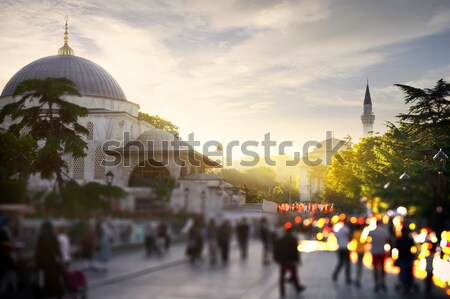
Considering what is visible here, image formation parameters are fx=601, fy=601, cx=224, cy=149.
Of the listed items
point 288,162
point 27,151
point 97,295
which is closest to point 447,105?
point 27,151

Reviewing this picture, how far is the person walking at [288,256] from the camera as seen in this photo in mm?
4125

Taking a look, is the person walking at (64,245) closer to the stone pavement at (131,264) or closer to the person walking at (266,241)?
the stone pavement at (131,264)

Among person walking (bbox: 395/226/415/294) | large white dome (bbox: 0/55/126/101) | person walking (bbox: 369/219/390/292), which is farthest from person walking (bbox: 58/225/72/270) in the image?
large white dome (bbox: 0/55/126/101)

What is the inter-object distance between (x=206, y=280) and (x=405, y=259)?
1.70 metres

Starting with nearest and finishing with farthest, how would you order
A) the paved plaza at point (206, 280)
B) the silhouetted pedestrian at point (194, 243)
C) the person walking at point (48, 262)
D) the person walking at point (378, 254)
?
1. the person walking at point (48, 262)
2. the paved plaza at point (206, 280)
3. the silhouetted pedestrian at point (194, 243)
4. the person walking at point (378, 254)

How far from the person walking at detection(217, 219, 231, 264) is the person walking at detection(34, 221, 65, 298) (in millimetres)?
1066

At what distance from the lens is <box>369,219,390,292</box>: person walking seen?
4316 mm

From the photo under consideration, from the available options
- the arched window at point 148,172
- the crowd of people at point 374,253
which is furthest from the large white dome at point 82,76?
the crowd of people at point 374,253

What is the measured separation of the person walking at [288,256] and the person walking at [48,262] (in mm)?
1444

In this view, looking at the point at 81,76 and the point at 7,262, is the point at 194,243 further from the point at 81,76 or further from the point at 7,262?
the point at 81,76

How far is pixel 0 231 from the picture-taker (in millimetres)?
3750

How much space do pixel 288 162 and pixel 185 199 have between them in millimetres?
2135

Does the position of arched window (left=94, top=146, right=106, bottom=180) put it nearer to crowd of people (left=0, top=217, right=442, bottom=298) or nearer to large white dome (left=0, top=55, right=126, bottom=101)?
crowd of people (left=0, top=217, right=442, bottom=298)

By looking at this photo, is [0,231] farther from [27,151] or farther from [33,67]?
[33,67]
